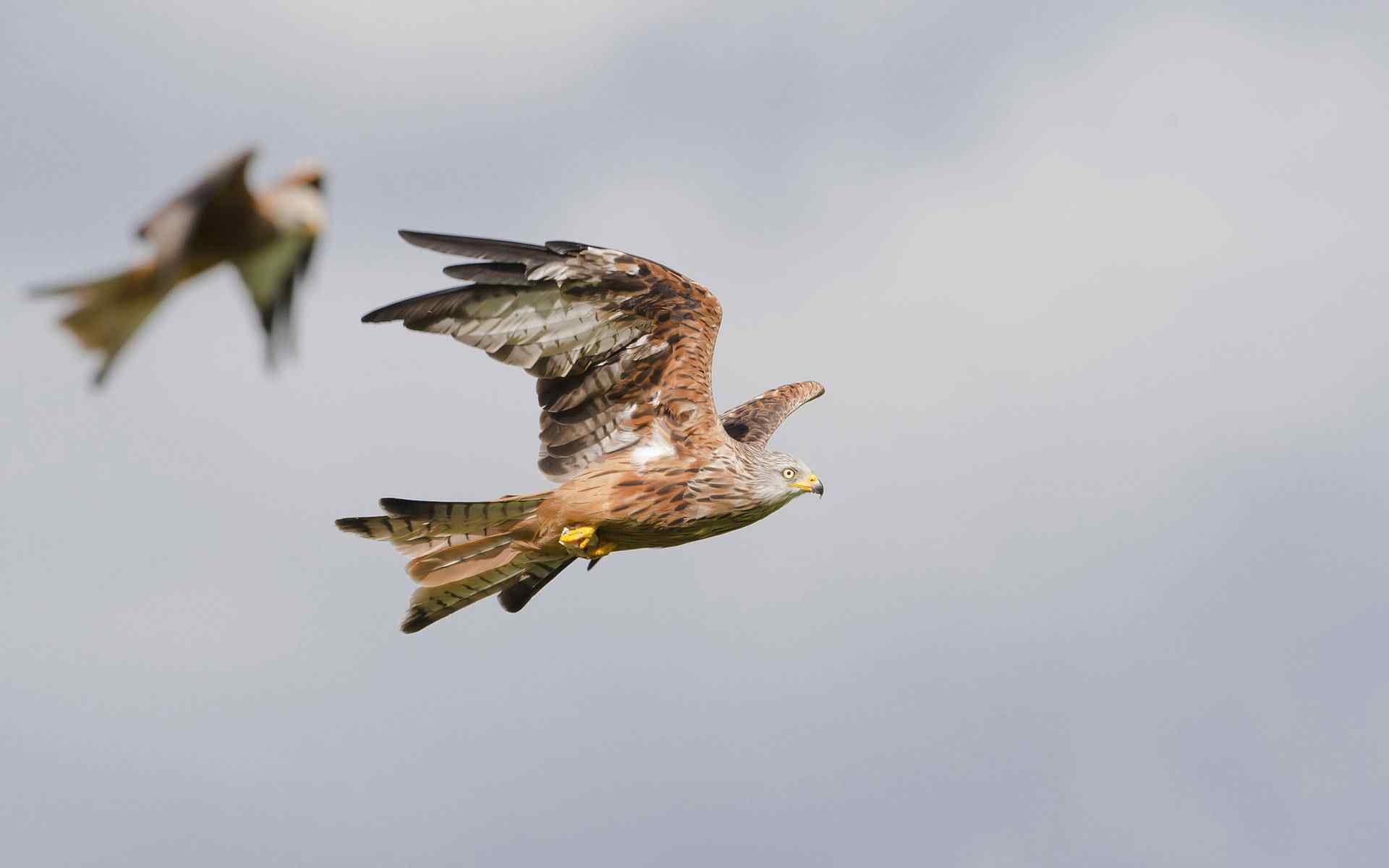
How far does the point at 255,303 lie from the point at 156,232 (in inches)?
27.9

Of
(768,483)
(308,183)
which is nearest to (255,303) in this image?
(308,183)

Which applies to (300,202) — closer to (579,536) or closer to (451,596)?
(579,536)

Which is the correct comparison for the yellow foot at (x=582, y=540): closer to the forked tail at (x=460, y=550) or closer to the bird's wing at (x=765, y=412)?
the forked tail at (x=460, y=550)

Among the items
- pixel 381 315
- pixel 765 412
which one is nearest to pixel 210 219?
pixel 381 315

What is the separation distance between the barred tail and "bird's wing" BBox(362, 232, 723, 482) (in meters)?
6.86

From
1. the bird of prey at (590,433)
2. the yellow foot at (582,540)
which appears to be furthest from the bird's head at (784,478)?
the yellow foot at (582,540)

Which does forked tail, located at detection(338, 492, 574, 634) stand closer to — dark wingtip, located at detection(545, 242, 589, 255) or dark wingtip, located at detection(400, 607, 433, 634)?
dark wingtip, located at detection(400, 607, 433, 634)

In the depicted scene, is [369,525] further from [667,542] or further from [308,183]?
[308,183]

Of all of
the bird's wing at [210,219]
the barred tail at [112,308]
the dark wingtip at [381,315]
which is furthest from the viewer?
the dark wingtip at [381,315]

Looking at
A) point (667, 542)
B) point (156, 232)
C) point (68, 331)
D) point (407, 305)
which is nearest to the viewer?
point (156, 232)

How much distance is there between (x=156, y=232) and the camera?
5.11 m

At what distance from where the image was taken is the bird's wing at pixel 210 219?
5082 millimetres

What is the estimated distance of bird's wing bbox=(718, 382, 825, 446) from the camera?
50.9ft

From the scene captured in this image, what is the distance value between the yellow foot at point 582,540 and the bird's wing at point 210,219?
7818mm
